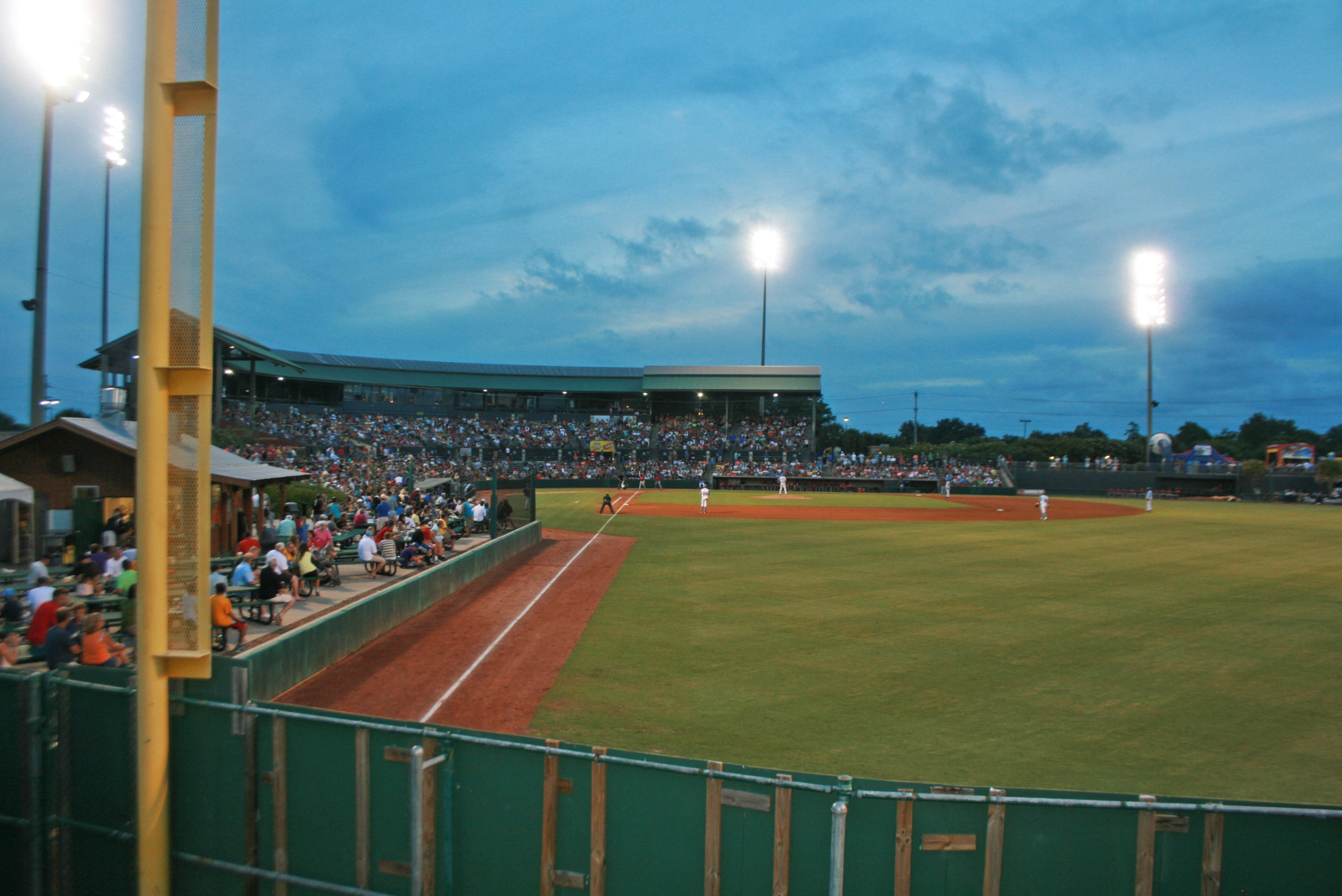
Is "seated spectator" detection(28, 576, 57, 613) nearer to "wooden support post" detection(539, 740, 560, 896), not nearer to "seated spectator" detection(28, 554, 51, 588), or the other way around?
"seated spectator" detection(28, 554, 51, 588)

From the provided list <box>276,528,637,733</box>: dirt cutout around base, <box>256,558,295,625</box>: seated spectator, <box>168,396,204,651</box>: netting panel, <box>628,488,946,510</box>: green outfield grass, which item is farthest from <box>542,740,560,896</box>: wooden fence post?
<box>628,488,946,510</box>: green outfield grass

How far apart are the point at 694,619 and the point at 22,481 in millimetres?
16018

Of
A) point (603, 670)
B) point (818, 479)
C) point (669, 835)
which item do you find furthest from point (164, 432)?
point (818, 479)

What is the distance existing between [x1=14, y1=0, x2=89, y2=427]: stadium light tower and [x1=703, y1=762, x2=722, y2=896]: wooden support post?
71.9ft

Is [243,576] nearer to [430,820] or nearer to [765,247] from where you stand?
[430,820]

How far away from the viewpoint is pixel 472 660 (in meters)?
12.4

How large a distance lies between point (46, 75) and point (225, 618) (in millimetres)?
17444

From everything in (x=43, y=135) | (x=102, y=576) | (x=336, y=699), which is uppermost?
(x=43, y=135)

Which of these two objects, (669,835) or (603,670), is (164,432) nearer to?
(669,835)

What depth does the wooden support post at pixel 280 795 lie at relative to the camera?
5258 mm

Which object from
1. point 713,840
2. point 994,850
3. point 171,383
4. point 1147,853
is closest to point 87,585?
point 171,383

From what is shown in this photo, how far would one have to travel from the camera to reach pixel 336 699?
10.2m

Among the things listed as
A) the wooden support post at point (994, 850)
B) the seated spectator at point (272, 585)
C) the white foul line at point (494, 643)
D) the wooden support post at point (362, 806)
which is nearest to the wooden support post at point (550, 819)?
the wooden support post at point (362, 806)

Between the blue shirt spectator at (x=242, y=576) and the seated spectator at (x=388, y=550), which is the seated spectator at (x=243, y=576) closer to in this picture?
the blue shirt spectator at (x=242, y=576)
